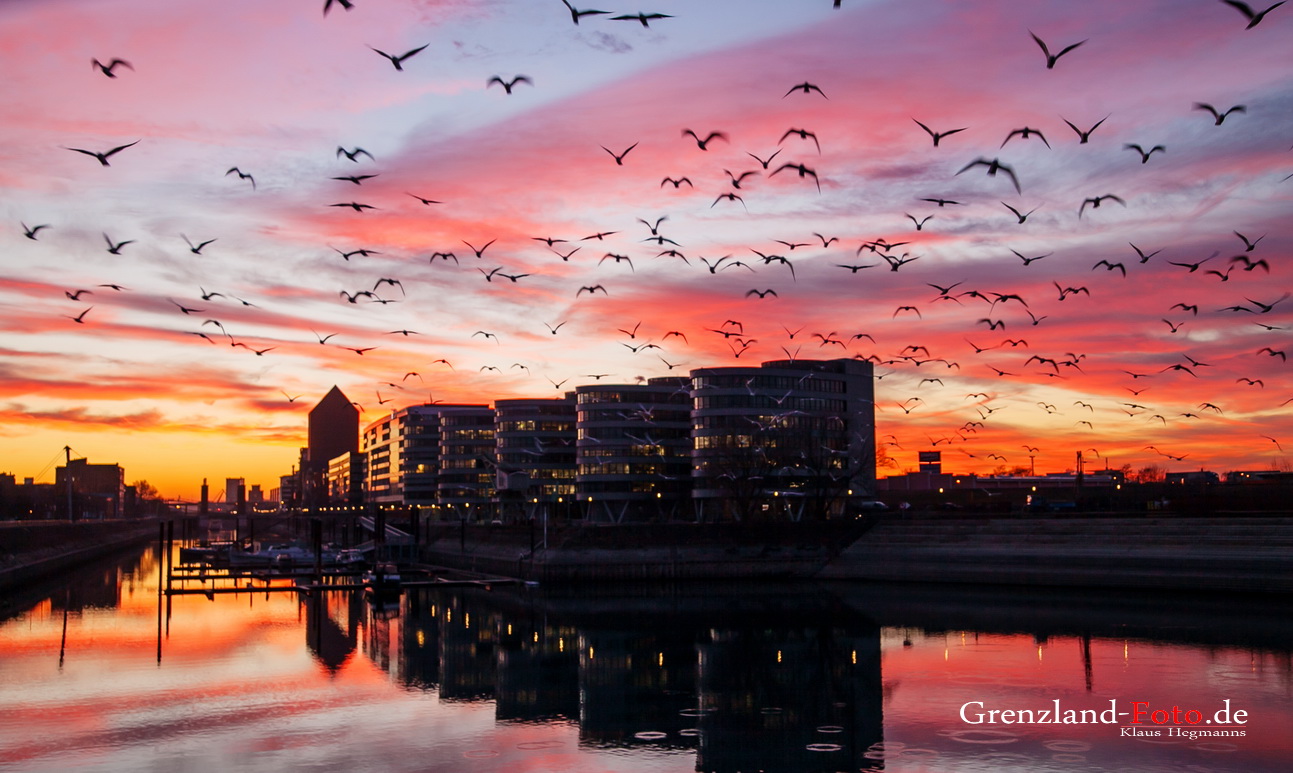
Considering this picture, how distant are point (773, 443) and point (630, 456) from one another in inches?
903

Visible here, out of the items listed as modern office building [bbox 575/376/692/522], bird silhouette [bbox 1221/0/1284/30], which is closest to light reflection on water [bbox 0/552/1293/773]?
bird silhouette [bbox 1221/0/1284/30]

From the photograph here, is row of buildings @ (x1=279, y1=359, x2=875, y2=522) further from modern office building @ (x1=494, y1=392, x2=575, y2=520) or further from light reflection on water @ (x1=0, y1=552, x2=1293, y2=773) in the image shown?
light reflection on water @ (x1=0, y1=552, x2=1293, y2=773)

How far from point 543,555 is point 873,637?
159 ft

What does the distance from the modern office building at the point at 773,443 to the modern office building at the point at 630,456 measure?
7.93 meters

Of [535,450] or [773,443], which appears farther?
[535,450]

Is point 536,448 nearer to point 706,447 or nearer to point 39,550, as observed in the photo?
point 706,447

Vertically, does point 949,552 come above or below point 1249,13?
below

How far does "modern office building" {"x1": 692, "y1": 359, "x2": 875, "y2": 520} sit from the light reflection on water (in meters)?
48.2

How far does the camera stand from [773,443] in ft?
474

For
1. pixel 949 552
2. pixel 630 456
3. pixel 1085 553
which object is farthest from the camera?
pixel 630 456

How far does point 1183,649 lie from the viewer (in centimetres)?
5622

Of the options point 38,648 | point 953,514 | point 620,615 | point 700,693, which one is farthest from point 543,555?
point 700,693

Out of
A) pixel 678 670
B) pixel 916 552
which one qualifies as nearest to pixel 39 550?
pixel 916 552

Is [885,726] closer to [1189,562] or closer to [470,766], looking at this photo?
[470,766]
